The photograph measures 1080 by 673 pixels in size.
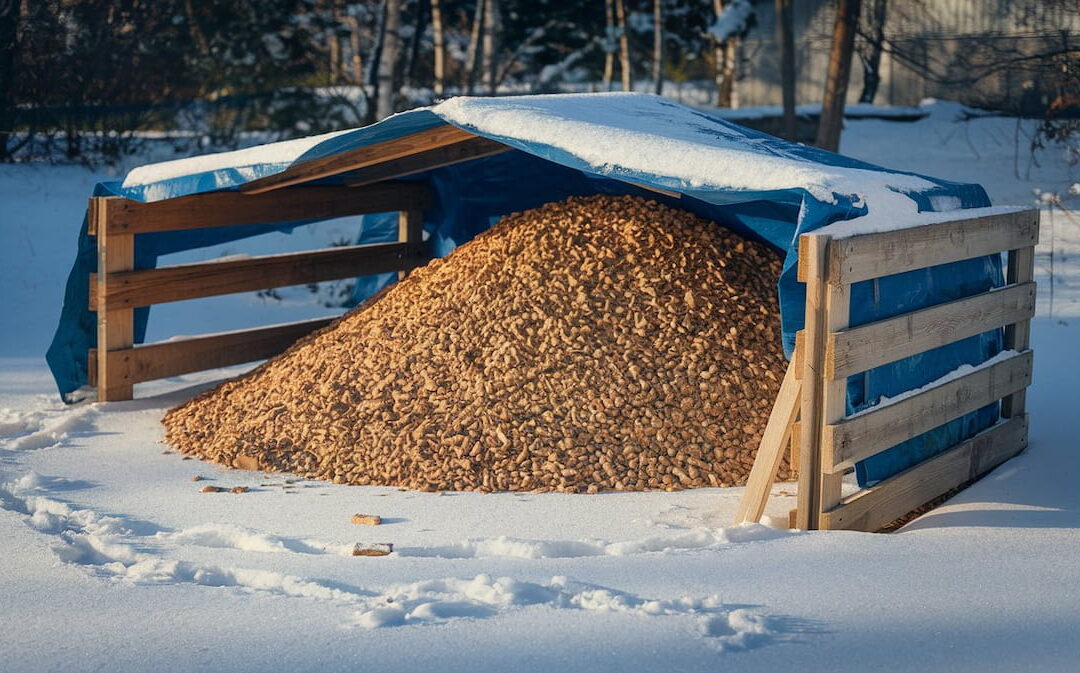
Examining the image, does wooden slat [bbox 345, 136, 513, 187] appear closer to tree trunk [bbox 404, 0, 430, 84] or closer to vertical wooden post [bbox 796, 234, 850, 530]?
vertical wooden post [bbox 796, 234, 850, 530]

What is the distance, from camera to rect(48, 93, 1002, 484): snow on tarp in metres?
4.36

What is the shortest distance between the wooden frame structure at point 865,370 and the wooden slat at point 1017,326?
8.7 inches

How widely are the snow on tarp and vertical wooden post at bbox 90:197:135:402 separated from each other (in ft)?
0.47

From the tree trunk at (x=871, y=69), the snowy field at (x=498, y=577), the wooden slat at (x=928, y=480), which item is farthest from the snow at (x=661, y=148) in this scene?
the tree trunk at (x=871, y=69)

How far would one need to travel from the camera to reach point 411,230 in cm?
795

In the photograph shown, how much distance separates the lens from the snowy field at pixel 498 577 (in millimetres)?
3049

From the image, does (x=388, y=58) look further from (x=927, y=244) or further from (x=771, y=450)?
(x=771, y=450)

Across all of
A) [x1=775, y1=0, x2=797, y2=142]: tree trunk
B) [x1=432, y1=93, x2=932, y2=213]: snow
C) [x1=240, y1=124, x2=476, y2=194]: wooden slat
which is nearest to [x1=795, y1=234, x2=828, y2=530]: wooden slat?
[x1=432, y1=93, x2=932, y2=213]: snow

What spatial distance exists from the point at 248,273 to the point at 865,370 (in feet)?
13.6

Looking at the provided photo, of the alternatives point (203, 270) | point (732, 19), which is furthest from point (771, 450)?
point (732, 19)

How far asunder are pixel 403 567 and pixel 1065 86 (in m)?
13.9

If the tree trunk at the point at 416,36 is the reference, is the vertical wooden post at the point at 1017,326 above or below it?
below

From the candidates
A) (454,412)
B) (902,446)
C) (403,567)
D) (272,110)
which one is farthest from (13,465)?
(272,110)

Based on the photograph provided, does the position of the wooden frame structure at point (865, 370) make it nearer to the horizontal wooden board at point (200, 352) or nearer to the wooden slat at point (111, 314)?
the horizontal wooden board at point (200, 352)
